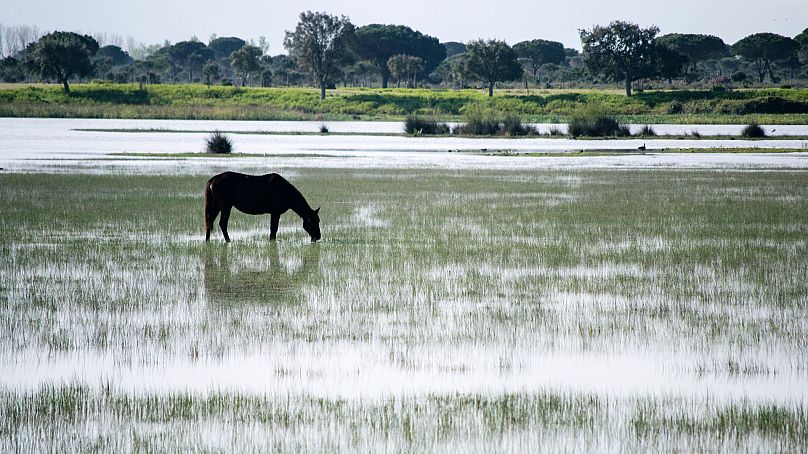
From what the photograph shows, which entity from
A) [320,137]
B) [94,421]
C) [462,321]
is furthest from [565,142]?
[94,421]

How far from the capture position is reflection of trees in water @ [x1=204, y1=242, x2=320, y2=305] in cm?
1466

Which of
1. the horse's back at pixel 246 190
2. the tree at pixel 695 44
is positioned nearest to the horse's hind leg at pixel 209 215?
the horse's back at pixel 246 190

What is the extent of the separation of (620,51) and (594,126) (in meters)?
54.5

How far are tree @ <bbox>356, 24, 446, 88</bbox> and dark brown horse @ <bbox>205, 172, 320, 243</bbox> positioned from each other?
156 meters

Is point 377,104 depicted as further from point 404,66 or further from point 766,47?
point 766,47

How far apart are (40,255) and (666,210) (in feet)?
48.4

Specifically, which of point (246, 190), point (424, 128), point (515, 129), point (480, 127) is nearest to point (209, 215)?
point (246, 190)

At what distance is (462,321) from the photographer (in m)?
13.0

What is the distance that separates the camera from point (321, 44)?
143125 millimetres

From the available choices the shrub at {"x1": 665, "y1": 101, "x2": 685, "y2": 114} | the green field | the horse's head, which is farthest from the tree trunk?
the horse's head

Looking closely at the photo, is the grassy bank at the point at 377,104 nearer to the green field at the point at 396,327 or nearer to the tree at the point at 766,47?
the tree at the point at 766,47

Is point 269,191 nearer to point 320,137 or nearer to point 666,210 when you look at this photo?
point 666,210

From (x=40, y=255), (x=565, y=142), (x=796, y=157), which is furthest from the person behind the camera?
(x=565, y=142)

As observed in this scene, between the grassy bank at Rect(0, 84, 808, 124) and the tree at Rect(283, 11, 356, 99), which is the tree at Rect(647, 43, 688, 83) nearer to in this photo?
the grassy bank at Rect(0, 84, 808, 124)
